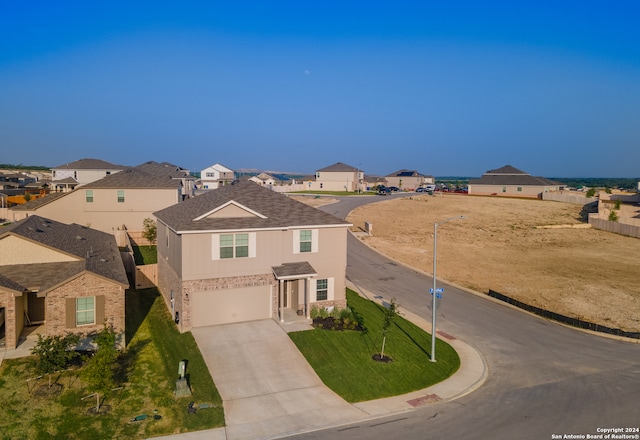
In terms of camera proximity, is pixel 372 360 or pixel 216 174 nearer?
pixel 372 360

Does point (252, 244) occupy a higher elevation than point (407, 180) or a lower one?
lower

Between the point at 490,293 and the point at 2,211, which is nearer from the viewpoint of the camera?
the point at 490,293

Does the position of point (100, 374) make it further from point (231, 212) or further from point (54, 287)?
point (231, 212)

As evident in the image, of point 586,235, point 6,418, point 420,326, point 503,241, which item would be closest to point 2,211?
point 6,418

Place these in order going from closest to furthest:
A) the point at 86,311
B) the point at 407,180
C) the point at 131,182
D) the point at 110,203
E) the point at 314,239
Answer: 1. the point at 86,311
2. the point at 314,239
3. the point at 110,203
4. the point at 131,182
5. the point at 407,180

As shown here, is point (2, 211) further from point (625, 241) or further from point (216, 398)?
point (625, 241)

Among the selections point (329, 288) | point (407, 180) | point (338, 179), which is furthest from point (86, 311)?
point (407, 180)

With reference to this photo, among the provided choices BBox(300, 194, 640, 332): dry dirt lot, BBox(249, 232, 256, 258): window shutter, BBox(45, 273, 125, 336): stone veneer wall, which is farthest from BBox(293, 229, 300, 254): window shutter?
BBox(300, 194, 640, 332): dry dirt lot

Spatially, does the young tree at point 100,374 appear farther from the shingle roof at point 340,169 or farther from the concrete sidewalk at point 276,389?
the shingle roof at point 340,169
